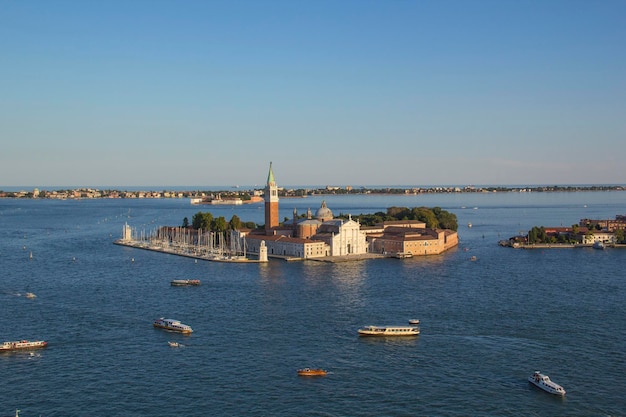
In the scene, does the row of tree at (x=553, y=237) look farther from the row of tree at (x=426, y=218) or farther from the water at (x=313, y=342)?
the water at (x=313, y=342)

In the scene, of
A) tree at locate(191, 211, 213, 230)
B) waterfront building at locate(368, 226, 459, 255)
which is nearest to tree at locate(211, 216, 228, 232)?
tree at locate(191, 211, 213, 230)

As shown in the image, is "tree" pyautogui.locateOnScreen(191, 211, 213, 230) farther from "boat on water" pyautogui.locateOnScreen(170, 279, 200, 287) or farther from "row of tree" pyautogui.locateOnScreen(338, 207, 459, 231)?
"boat on water" pyautogui.locateOnScreen(170, 279, 200, 287)

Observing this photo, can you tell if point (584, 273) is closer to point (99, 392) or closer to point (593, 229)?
point (593, 229)

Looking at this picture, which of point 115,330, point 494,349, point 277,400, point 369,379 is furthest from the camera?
point 115,330

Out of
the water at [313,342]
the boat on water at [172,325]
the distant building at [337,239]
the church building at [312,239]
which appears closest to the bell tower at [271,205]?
the distant building at [337,239]

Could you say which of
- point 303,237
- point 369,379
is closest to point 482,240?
point 303,237

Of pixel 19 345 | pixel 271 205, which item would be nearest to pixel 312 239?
pixel 271 205

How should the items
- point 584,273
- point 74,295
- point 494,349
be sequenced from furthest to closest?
1. point 584,273
2. point 74,295
3. point 494,349
